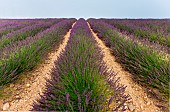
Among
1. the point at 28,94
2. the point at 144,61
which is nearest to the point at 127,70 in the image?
the point at 144,61

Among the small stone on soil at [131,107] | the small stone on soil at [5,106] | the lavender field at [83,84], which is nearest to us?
the lavender field at [83,84]

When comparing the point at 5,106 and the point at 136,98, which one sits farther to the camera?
the point at 136,98

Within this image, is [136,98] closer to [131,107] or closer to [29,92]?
[131,107]

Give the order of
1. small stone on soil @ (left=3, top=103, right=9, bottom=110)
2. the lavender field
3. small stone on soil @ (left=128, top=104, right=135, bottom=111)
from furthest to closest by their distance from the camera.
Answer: small stone on soil @ (left=3, top=103, right=9, bottom=110)
small stone on soil @ (left=128, top=104, right=135, bottom=111)
the lavender field

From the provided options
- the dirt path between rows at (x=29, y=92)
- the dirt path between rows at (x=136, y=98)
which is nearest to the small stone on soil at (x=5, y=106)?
the dirt path between rows at (x=29, y=92)

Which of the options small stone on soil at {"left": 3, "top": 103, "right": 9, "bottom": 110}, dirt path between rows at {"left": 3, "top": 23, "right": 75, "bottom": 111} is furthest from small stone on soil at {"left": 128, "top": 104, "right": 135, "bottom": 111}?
small stone on soil at {"left": 3, "top": 103, "right": 9, "bottom": 110}

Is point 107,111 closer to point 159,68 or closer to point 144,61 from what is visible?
point 159,68

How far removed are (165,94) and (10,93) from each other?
7.08ft

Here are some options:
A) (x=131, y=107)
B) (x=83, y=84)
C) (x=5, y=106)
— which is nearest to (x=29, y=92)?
(x=5, y=106)

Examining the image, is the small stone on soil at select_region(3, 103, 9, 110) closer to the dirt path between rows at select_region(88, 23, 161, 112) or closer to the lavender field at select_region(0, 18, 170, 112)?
the lavender field at select_region(0, 18, 170, 112)

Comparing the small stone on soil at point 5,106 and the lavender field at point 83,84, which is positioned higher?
the lavender field at point 83,84

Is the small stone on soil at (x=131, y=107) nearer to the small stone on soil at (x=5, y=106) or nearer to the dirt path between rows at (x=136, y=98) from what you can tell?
the dirt path between rows at (x=136, y=98)

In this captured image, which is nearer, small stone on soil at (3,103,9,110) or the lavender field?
the lavender field

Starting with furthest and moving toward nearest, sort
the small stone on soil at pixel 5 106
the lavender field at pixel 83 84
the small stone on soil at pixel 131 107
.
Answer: the small stone on soil at pixel 5 106 < the small stone on soil at pixel 131 107 < the lavender field at pixel 83 84
